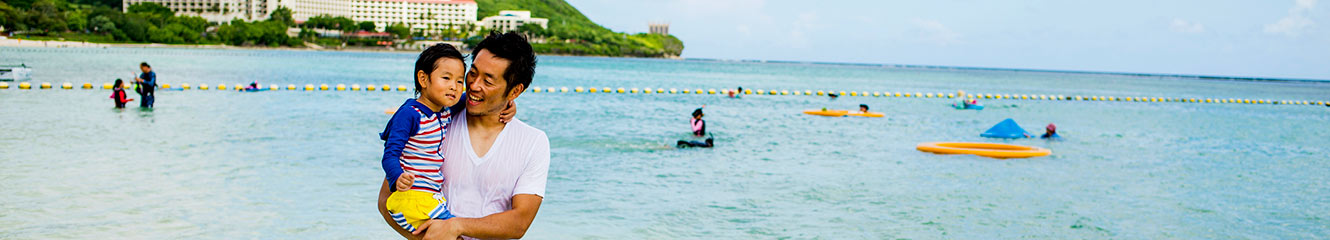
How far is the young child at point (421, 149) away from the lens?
2551mm

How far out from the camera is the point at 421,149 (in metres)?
2.56

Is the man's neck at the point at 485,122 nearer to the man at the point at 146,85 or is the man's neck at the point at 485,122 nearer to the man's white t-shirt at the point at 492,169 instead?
the man's white t-shirt at the point at 492,169

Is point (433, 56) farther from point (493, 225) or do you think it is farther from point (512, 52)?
point (493, 225)

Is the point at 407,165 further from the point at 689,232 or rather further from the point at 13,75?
the point at 13,75

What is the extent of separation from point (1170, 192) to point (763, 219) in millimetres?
6089

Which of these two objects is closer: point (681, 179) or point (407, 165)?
point (407, 165)

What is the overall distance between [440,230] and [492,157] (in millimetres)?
231

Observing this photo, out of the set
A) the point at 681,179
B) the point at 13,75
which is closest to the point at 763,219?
the point at 681,179

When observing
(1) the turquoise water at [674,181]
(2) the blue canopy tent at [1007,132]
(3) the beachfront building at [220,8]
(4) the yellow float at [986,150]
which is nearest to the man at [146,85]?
(1) the turquoise water at [674,181]

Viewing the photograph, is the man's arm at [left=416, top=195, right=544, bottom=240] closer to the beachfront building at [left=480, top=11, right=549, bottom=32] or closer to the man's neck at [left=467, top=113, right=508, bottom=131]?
the man's neck at [left=467, top=113, right=508, bottom=131]

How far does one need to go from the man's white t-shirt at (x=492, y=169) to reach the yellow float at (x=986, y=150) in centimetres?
1338

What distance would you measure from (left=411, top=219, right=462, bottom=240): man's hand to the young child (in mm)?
15

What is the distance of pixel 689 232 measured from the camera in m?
8.66

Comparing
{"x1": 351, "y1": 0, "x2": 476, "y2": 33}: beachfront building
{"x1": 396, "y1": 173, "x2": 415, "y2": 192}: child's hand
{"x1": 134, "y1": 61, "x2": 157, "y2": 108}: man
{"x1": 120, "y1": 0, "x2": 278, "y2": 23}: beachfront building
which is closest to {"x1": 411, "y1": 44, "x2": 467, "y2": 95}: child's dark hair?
{"x1": 396, "y1": 173, "x2": 415, "y2": 192}: child's hand
